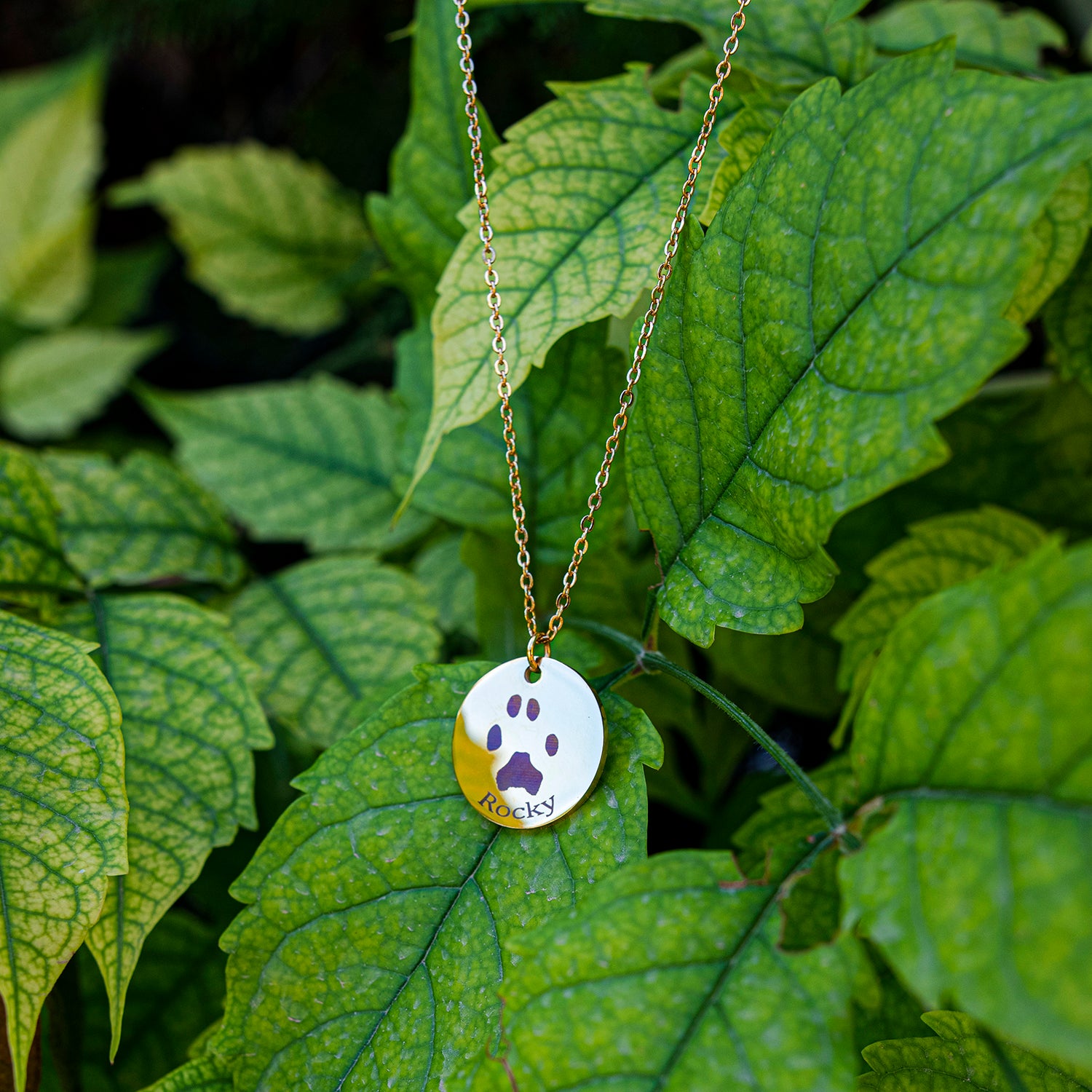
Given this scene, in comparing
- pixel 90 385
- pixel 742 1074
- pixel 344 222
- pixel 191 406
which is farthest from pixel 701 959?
pixel 90 385

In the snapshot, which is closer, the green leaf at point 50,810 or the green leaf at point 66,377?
the green leaf at point 50,810

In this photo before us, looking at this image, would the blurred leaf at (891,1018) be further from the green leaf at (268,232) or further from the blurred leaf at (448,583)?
the green leaf at (268,232)

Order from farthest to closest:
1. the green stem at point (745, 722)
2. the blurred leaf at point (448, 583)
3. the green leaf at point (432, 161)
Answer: the blurred leaf at point (448, 583) < the green leaf at point (432, 161) < the green stem at point (745, 722)

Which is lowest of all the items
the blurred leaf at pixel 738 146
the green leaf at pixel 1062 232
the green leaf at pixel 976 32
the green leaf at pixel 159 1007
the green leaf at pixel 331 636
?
the green leaf at pixel 159 1007

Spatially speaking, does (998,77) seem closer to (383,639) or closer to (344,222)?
(383,639)

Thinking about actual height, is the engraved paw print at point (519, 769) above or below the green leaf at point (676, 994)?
above

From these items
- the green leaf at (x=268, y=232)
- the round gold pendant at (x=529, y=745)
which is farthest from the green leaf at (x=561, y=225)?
the green leaf at (x=268, y=232)

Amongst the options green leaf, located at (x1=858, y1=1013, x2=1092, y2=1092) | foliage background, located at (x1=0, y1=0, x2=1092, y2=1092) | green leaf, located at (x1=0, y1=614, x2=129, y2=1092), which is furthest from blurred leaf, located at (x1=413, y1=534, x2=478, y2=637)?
green leaf, located at (x1=858, y1=1013, x2=1092, y2=1092)

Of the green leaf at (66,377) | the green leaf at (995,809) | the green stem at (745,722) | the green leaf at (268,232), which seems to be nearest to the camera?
the green leaf at (995,809)
